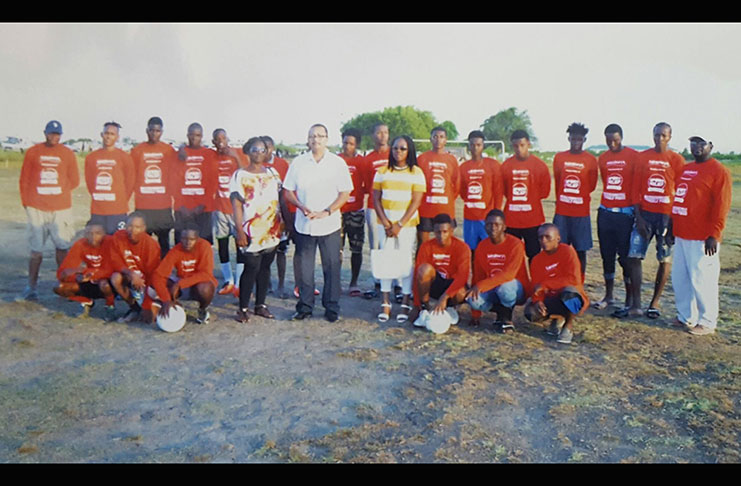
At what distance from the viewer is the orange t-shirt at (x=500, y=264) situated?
17.8ft

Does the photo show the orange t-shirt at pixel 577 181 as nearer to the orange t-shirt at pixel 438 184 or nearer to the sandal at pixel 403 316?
the orange t-shirt at pixel 438 184

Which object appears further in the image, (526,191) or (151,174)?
(151,174)

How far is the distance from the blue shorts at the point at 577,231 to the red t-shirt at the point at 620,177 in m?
0.30

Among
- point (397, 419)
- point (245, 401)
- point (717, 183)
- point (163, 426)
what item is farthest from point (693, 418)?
point (163, 426)

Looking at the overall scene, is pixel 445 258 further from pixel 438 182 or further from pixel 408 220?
pixel 438 182

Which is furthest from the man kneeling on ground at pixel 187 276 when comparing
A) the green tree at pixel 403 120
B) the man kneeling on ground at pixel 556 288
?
the green tree at pixel 403 120

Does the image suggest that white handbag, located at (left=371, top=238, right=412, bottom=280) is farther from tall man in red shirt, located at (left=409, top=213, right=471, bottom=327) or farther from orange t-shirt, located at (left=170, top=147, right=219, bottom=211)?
orange t-shirt, located at (left=170, top=147, right=219, bottom=211)

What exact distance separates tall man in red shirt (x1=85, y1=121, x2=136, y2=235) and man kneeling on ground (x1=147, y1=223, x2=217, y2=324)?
3.35ft

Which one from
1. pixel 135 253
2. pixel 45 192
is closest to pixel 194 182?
Result: pixel 135 253

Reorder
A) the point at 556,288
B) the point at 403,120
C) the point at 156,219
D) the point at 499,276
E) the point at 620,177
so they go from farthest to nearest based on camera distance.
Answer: the point at 403,120, the point at 156,219, the point at 620,177, the point at 499,276, the point at 556,288

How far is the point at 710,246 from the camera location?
534 centimetres

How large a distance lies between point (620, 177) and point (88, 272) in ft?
17.8

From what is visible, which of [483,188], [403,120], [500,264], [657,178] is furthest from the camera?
[403,120]

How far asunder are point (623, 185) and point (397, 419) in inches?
145
